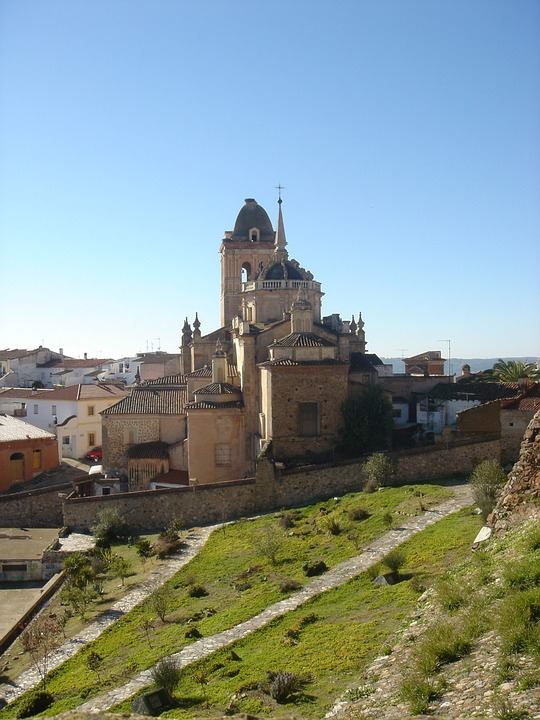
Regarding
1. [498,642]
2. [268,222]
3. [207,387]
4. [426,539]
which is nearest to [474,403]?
[207,387]

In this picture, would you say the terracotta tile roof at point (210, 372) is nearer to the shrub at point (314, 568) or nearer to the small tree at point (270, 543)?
the small tree at point (270, 543)

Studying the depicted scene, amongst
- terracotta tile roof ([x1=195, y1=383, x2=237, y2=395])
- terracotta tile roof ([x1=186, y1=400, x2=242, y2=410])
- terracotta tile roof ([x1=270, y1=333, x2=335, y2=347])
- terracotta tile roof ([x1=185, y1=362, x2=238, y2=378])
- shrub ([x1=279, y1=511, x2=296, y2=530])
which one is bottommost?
shrub ([x1=279, y1=511, x2=296, y2=530])

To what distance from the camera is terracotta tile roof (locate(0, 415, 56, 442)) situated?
36781 millimetres

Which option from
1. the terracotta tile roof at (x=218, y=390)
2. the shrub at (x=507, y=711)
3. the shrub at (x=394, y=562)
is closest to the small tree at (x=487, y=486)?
the shrub at (x=394, y=562)

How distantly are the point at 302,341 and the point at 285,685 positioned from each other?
1949 cm

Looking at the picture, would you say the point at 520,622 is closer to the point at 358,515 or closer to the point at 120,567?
the point at 358,515

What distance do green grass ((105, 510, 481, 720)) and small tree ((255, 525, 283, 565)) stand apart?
3.77 metres

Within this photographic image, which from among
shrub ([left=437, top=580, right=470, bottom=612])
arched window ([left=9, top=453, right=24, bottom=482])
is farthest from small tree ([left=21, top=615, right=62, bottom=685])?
arched window ([left=9, top=453, right=24, bottom=482])

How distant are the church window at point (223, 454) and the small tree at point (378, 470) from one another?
7556 mm

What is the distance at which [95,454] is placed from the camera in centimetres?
4328

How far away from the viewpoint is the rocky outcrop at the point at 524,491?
501 inches

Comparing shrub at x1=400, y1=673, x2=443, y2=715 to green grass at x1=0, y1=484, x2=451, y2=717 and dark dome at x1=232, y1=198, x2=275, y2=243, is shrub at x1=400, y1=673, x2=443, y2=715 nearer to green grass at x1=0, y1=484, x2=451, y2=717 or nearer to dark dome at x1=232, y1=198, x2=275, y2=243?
green grass at x1=0, y1=484, x2=451, y2=717

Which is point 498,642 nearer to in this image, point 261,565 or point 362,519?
point 261,565

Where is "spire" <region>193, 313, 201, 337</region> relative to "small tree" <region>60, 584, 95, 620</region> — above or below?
above
